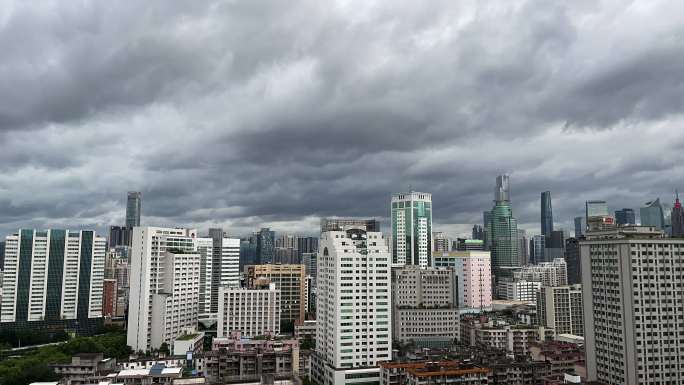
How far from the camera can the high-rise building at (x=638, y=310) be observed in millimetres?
95188

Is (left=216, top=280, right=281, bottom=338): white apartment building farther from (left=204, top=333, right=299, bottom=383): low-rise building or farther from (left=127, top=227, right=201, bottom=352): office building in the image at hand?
(left=204, top=333, right=299, bottom=383): low-rise building

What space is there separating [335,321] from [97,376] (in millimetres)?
44352

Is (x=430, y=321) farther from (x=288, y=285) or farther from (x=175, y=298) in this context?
(x=175, y=298)

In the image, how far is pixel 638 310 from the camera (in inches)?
3780

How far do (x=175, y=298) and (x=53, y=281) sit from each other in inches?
2473

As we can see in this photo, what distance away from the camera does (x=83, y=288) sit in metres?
184

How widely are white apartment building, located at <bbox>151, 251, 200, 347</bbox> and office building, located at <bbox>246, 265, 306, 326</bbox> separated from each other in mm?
27693

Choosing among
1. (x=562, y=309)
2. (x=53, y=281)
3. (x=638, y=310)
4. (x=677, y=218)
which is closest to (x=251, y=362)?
(x=638, y=310)

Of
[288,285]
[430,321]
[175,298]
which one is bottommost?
[430,321]

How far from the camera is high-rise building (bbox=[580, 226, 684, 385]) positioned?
9519 centimetres

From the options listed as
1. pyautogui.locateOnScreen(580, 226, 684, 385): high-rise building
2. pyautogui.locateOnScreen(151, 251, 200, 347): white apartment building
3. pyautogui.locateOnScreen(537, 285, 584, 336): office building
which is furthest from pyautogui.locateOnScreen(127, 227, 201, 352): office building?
pyautogui.locateOnScreen(537, 285, 584, 336): office building

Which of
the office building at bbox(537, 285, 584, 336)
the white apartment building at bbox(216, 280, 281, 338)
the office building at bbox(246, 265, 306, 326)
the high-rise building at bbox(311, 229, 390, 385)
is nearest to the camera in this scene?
the high-rise building at bbox(311, 229, 390, 385)

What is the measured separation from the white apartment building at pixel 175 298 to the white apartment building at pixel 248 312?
9.21 meters

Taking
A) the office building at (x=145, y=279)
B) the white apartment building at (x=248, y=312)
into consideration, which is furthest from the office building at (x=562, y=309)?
the office building at (x=145, y=279)
